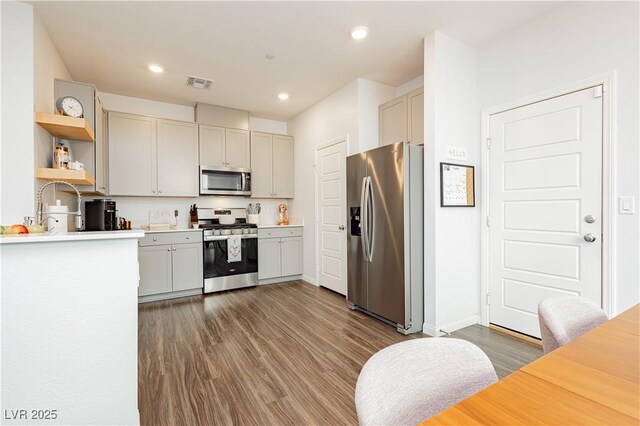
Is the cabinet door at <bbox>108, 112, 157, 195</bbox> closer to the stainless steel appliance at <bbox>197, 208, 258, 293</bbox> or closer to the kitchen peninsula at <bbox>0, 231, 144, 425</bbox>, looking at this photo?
the stainless steel appliance at <bbox>197, 208, 258, 293</bbox>

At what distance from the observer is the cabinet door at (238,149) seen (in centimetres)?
459

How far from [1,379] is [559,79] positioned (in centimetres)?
401

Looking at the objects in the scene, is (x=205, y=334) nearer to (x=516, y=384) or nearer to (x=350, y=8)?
(x=516, y=384)

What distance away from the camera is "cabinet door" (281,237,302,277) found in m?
4.75

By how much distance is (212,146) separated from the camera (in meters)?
4.45

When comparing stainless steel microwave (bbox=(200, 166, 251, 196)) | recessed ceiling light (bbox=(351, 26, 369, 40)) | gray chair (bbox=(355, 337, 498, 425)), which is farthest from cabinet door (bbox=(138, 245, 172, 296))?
gray chair (bbox=(355, 337, 498, 425))

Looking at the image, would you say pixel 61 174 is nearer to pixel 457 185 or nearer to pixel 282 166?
pixel 282 166

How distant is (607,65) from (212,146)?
176 inches

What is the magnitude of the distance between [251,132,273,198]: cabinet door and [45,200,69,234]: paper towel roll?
2.84m

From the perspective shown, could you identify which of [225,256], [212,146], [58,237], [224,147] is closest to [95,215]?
[225,256]

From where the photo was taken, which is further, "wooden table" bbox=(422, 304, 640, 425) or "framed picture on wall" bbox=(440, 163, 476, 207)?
"framed picture on wall" bbox=(440, 163, 476, 207)

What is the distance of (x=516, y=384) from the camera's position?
2.13 ft

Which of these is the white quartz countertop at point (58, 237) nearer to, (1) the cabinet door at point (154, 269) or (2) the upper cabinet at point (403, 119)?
(1) the cabinet door at point (154, 269)

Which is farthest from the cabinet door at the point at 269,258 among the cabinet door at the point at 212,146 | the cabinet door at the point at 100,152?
the cabinet door at the point at 100,152
